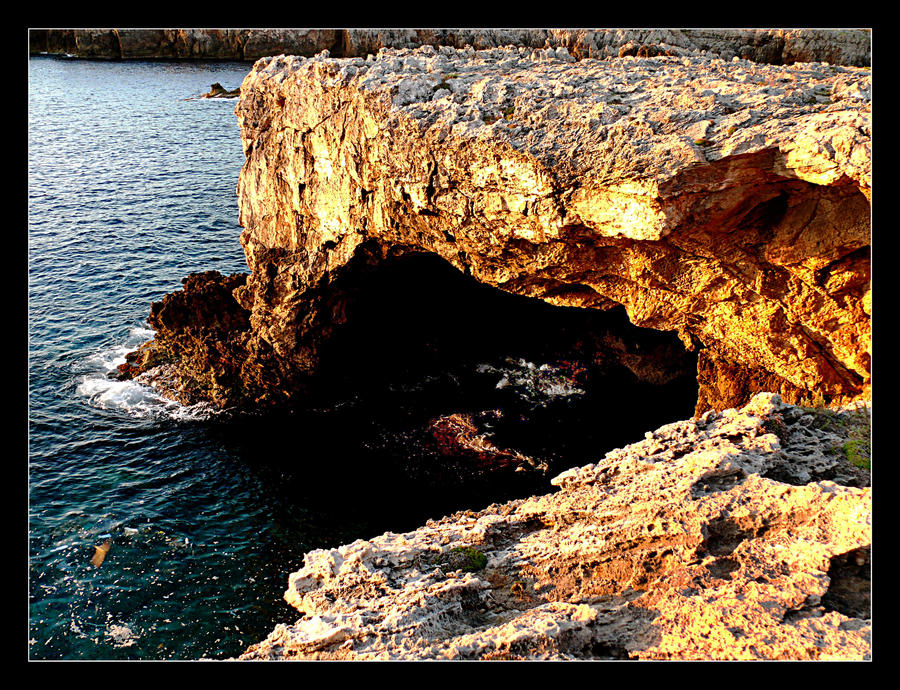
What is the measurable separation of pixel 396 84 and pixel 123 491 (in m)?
18.5

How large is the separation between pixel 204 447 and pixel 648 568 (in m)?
21.7

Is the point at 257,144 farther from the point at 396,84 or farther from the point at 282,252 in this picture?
the point at 396,84

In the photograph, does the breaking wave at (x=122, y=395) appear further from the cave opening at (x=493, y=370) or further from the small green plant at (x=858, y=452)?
the small green plant at (x=858, y=452)

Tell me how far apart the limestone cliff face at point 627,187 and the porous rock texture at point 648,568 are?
3.81 metres

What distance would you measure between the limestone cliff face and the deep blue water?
22.9ft

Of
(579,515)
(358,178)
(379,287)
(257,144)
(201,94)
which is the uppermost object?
(201,94)

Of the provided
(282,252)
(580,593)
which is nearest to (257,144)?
(282,252)

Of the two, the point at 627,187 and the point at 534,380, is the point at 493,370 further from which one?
the point at 627,187

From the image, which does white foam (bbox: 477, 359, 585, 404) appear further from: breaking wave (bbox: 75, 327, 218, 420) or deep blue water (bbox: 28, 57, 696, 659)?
breaking wave (bbox: 75, 327, 218, 420)

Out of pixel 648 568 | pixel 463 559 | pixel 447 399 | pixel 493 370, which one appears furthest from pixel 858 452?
pixel 493 370

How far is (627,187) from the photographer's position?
18.6m

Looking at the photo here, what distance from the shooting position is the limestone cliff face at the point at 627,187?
17.9 meters

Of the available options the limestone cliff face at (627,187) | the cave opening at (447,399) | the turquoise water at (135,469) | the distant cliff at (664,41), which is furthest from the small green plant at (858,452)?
the distant cliff at (664,41)

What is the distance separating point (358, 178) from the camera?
26188mm
